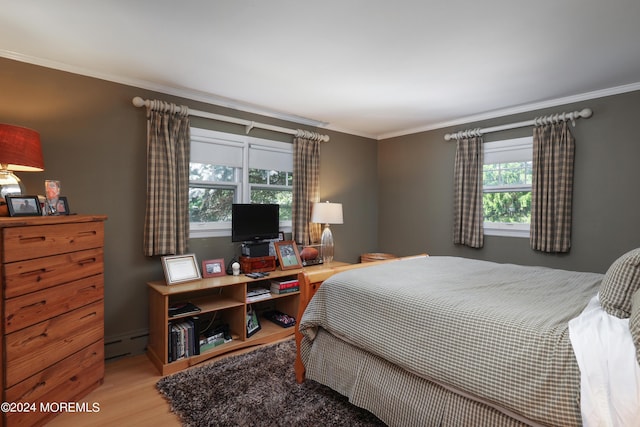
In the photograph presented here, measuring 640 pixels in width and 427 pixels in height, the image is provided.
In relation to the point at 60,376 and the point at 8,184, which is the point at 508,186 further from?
the point at 8,184

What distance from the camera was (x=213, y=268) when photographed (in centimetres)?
295

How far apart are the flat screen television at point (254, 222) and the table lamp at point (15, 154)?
148 cm

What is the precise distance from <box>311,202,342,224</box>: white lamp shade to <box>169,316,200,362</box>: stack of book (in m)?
1.66

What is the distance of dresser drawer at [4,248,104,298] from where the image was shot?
5.41ft

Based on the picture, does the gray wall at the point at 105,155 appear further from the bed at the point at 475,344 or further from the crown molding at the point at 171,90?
the bed at the point at 475,344

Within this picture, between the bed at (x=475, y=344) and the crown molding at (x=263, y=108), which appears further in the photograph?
the crown molding at (x=263, y=108)

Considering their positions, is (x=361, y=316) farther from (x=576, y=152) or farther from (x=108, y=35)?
(x=576, y=152)

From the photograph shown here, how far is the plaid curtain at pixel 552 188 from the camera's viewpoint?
3006mm

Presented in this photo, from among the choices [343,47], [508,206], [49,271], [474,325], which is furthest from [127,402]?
[508,206]

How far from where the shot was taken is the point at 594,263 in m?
2.94

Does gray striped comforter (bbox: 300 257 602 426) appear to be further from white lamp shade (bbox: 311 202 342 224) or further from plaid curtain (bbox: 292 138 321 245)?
plaid curtain (bbox: 292 138 321 245)

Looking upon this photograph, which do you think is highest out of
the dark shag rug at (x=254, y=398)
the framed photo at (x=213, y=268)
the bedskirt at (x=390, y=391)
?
the framed photo at (x=213, y=268)

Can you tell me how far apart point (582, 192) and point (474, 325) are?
8.32 ft

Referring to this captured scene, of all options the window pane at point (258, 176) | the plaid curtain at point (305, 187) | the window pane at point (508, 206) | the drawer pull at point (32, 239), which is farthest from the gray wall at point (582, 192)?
the drawer pull at point (32, 239)
